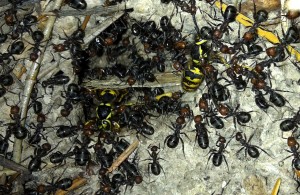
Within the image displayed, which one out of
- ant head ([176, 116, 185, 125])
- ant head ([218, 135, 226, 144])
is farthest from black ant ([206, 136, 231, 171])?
ant head ([176, 116, 185, 125])

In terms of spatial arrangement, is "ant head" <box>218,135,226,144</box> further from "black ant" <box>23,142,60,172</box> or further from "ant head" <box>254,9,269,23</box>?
"black ant" <box>23,142,60,172</box>

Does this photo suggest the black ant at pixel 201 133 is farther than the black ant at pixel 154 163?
No

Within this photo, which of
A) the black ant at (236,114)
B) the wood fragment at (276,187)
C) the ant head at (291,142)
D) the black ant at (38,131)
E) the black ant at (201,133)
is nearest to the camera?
the ant head at (291,142)

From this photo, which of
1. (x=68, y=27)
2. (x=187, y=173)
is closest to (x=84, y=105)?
(x=68, y=27)

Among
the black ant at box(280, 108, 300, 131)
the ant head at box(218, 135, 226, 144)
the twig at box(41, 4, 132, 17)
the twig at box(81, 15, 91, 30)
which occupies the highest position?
the twig at box(41, 4, 132, 17)

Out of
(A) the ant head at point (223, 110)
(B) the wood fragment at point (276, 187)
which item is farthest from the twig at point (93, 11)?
(B) the wood fragment at point (276, 187)

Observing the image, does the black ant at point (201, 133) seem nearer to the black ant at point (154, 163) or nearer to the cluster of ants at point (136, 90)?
the cluster of ants at point (136, 90)

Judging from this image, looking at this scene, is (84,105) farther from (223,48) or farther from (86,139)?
(223,48)

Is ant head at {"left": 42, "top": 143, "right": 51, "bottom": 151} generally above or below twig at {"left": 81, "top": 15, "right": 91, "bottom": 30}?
below
